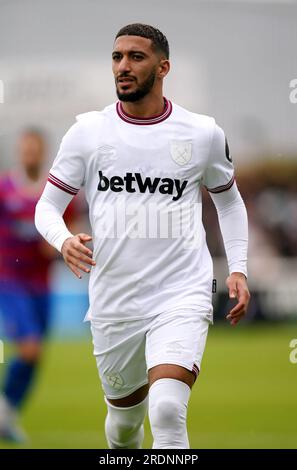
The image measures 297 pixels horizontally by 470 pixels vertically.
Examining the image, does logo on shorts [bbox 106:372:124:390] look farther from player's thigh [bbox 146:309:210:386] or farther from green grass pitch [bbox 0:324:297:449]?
green grass pitch [bbox 0:324:297:449]

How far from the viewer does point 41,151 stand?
10.9m

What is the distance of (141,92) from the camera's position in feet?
20.0

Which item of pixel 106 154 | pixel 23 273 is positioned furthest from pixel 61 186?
pixel 23 273

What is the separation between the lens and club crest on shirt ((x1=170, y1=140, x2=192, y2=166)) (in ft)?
19.9

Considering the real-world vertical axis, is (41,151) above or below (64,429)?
above

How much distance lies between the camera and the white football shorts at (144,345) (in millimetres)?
5777

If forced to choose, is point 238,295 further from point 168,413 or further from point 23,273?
point 23,273

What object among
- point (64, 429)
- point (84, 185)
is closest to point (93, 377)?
point (64, 429)

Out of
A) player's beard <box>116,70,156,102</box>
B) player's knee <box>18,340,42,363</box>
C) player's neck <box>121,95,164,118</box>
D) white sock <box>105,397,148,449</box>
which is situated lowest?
player's knee <box>18,340,42,363</box>

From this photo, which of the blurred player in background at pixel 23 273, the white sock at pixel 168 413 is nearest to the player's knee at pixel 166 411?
the white sock at pixel 168 413

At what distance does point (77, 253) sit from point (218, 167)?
1.01 metres

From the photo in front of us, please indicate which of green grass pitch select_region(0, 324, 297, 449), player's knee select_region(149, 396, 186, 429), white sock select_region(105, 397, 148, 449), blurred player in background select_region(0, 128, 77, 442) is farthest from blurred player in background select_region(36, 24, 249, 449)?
blurred player in background select_region(0, 128, 77, 442)
